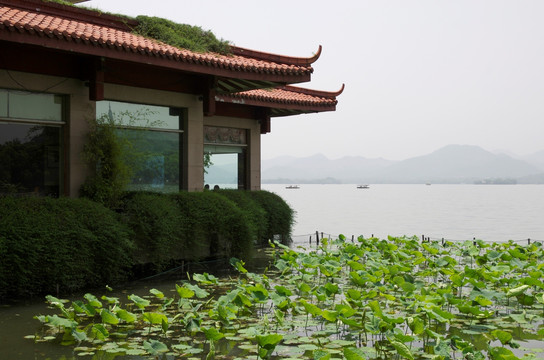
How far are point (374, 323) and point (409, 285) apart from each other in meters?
Answer: 1.51

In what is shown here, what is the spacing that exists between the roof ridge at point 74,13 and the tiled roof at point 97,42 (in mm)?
78

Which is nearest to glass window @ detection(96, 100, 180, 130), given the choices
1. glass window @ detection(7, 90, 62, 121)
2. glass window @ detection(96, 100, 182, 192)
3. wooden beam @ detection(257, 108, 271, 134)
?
glass window @ detection(96, 100, 182, 192)

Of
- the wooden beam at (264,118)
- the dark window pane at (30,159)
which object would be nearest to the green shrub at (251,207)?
the wooden beam at (264,118)

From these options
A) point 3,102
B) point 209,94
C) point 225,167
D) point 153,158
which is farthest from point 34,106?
point 225,167

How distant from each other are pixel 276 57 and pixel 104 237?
6550 mm

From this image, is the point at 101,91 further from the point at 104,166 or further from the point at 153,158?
the point at 153,158

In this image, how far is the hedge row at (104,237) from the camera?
7566mm

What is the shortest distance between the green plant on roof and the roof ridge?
0.99ft

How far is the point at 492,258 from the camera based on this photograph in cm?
970

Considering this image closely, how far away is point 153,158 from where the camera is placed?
11625 mm

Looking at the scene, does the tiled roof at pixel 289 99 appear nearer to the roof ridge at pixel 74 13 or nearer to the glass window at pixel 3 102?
the roof ridge at pixel 74 13

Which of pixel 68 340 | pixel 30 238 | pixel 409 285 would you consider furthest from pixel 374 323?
pixel 30 238

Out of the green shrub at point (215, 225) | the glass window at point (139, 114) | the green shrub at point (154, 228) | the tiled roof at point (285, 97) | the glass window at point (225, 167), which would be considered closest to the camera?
the green shrub at point (154, 228)

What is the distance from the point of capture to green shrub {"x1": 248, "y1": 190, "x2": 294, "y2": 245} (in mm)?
13867
